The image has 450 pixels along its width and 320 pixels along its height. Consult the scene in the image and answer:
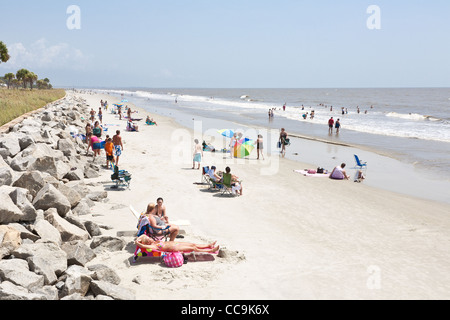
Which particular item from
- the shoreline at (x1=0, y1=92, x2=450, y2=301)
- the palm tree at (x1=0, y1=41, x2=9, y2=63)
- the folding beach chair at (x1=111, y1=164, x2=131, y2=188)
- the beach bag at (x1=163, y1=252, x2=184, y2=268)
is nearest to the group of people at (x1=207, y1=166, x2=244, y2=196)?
the shoreline at (x1=0, y1=92, x2=450, y2=301)

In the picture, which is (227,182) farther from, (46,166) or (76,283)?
(76,283)

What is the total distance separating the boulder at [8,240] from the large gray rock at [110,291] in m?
1.57

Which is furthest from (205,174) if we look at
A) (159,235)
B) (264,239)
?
(159,235)

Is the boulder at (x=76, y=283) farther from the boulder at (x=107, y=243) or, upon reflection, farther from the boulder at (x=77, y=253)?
the boulder at (x=107, y=243)

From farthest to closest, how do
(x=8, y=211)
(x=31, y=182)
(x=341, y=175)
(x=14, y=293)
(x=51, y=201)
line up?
(x=341, y=175) → (x=31, y=182) → (x=51, y=201) → (x=8, y=211) → (x=14, y=293)

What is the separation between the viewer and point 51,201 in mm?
8445

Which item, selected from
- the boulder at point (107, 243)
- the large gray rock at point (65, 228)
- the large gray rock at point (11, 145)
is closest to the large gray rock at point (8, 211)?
the large gray rock at point (65, 228)

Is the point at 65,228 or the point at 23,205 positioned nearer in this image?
the point at 23,205

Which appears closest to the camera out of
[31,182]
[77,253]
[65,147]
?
[77,253]

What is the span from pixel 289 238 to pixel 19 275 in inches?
226

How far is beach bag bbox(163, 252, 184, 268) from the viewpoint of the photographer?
7520mm

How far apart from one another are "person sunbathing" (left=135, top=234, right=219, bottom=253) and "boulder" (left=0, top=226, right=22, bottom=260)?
6.79ft
